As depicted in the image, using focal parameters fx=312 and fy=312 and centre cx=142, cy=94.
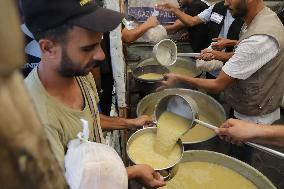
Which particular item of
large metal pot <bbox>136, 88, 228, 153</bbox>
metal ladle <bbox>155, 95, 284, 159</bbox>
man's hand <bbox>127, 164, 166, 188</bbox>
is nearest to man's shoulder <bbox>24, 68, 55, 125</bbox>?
man's hand <bbox>127, 164, 166, 188</bbox>

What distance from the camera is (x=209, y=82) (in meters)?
3.37

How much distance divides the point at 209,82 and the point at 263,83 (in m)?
0.56

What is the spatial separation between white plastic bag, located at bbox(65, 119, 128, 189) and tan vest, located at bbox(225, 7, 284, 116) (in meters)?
2.07

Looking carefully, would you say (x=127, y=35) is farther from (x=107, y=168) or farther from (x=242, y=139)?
(x=107, y=168)

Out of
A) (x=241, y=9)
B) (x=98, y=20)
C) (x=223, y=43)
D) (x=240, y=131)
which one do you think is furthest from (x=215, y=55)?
(x=98, y=20)

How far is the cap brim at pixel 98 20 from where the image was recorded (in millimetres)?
1644

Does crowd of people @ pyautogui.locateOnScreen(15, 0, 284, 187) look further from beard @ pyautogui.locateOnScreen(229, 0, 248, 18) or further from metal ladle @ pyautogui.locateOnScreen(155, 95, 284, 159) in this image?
metal ladle @ pyautogui.locateOnScreen(155, 95, 284, 159)

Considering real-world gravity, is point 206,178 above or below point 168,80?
below

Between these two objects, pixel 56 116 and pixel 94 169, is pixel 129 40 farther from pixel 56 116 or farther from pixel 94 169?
pixel 94 169

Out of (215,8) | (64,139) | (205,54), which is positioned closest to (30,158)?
(64,139)

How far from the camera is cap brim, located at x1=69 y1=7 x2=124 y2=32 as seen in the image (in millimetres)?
1644

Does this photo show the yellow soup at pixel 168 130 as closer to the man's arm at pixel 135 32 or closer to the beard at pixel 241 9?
the beard at pixel 241 9

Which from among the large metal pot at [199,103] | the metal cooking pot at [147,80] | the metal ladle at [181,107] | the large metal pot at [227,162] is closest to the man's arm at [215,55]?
the large metal pot at [199,103]

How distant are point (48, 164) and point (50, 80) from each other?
4.57ft
